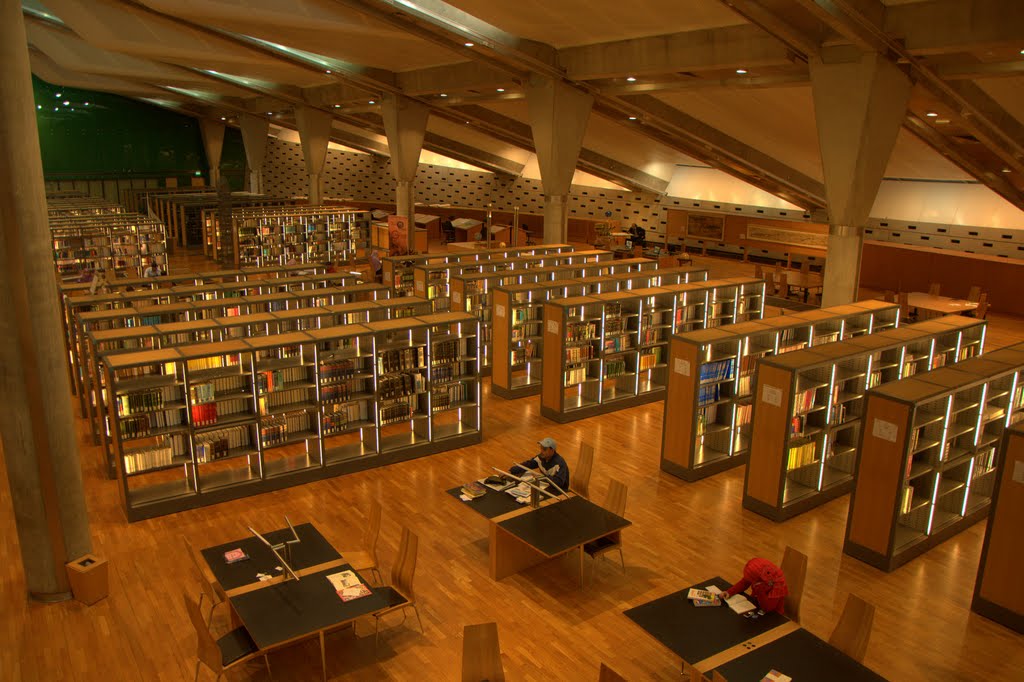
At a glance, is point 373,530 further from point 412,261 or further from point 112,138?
point 112,138

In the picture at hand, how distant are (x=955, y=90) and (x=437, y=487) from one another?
33.7 ft

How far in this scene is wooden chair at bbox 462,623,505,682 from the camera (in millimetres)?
4930

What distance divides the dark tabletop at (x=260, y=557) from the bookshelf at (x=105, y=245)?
512 inches

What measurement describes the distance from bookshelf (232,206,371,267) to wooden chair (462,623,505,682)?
1942 cm

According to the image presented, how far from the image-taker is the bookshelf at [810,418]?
8203 millimetres

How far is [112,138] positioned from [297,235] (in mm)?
18822

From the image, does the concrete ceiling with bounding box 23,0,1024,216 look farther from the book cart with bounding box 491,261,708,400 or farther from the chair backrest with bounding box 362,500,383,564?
the chair backrest with bounding box 362,500,383,564

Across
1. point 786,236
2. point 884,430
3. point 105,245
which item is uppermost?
point 786,236

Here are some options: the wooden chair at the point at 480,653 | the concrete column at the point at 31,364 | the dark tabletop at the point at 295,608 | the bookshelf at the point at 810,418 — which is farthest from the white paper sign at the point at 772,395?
the concrete column at the point at 31,364

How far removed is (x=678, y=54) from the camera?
44.3ft

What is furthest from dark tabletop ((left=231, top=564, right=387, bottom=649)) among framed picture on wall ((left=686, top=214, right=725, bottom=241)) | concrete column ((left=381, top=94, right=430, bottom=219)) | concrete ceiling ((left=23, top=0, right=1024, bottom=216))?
framed picture on wall ((left=686, top=214, right=725, bottom=241))

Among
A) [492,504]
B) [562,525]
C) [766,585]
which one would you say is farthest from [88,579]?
[766,585]

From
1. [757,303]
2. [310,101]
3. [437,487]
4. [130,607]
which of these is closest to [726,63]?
[757,303]

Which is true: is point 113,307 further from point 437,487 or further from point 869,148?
point 869,148
